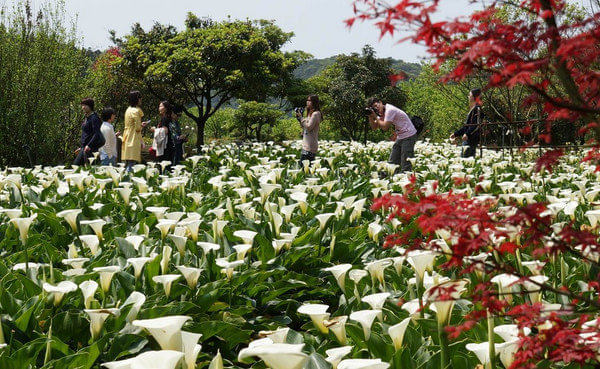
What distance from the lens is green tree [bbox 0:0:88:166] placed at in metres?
14.5

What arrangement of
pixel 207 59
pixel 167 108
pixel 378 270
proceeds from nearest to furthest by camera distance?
pixel 378 270 → pixel 167 108 → pixel 207 59

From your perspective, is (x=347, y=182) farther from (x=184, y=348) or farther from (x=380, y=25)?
(x=380, y=25)

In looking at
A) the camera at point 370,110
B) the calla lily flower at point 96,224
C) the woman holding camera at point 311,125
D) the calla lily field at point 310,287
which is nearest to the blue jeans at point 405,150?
the camera at point 370,110

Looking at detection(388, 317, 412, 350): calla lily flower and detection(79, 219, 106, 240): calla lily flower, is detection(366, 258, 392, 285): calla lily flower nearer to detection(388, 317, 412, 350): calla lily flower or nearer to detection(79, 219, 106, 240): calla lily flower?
detection(388, 317, 412, 350): calla lily flower

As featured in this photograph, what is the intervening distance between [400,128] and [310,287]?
5078 mm

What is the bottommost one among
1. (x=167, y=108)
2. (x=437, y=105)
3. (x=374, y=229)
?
(x=374, y=229)

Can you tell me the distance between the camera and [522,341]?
153cm

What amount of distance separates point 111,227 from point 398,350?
308cm

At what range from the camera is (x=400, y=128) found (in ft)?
27.9

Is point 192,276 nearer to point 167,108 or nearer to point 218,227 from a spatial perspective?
point 218,227

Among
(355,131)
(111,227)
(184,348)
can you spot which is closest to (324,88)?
(355,131)

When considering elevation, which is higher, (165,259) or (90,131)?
(90,131)

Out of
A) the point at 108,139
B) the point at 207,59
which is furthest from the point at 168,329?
the point at 207,59

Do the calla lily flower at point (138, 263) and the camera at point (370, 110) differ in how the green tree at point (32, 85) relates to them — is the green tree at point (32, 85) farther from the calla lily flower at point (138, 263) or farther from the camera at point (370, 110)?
the calla lily flower at point (138, 263)
